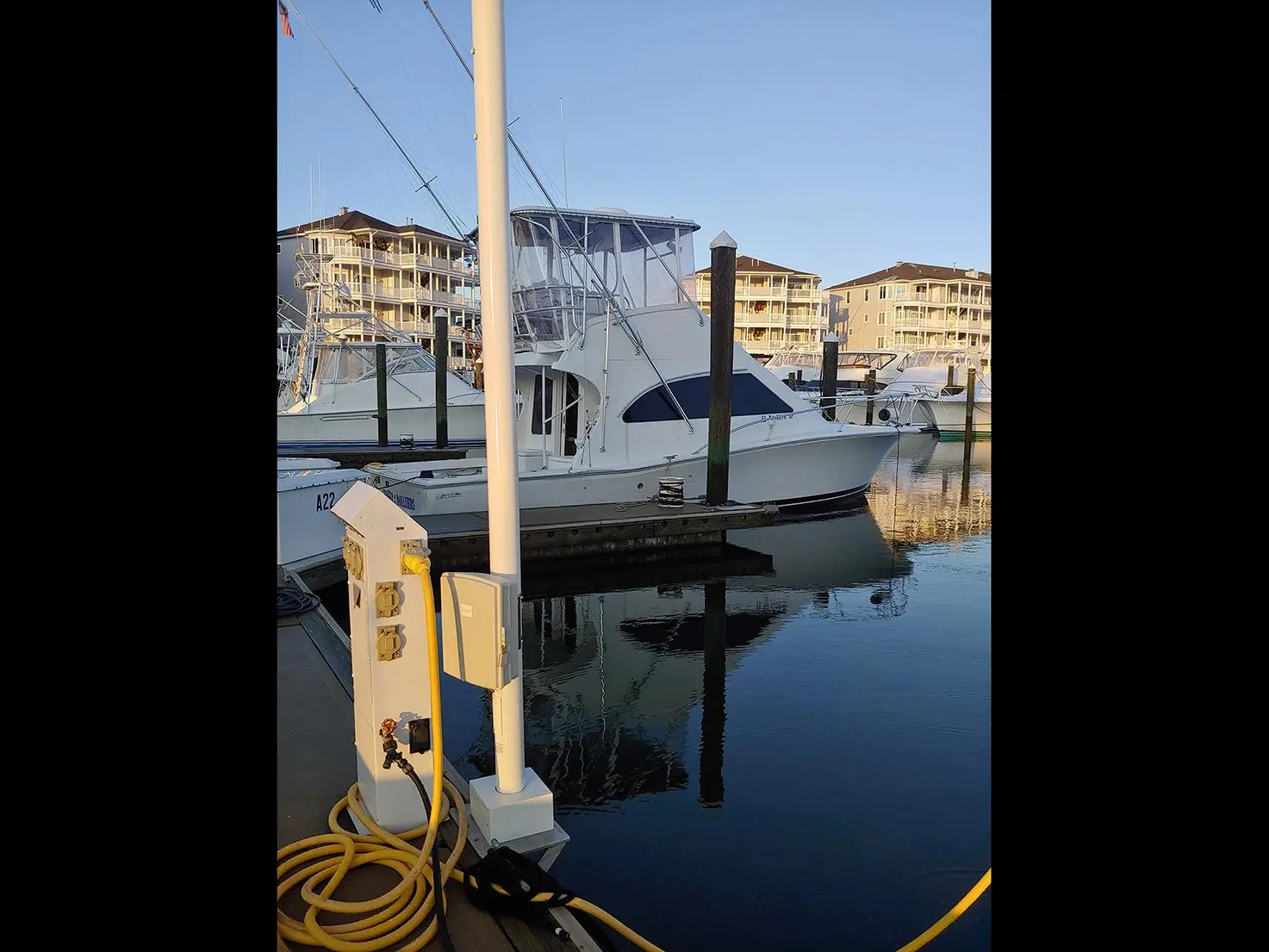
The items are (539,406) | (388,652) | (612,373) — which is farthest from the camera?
(539,406)

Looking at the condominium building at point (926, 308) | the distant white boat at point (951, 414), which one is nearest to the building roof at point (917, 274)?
the condominium building at point (926, 308)

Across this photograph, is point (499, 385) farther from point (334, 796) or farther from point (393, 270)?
point (393, 270)

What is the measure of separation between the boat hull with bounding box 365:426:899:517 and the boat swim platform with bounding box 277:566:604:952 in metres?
4.19

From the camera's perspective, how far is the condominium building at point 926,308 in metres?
67.6

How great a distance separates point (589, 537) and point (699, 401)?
14.0 ft

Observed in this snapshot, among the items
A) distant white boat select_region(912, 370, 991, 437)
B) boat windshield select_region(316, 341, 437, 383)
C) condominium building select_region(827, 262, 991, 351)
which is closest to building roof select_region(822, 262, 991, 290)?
condominium building select_region(827, 262, 991, 351)

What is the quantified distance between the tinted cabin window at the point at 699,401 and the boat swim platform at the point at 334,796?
8.41 meters

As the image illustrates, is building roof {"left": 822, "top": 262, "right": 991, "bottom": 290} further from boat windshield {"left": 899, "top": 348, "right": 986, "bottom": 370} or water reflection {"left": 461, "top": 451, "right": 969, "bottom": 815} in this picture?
water reflection {"left": 461, "top": 451, "right": 969, "bottom": 815}

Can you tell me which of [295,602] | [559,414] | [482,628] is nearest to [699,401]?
[559,414]

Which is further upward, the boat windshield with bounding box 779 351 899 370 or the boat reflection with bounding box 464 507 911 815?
the boat windshield with bounding box 779 351 899 370

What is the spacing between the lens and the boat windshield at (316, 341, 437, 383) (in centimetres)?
2362

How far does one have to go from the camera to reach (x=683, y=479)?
43.7 feet
